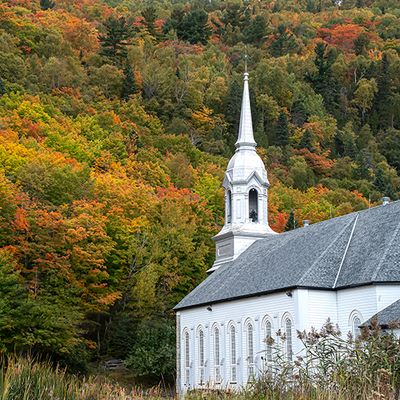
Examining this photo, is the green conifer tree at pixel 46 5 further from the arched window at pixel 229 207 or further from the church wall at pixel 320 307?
the church wall at pixel 320 307

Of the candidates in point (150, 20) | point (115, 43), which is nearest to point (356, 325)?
point (115, 43)

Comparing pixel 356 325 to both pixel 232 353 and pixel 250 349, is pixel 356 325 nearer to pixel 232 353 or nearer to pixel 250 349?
pixel 250 349

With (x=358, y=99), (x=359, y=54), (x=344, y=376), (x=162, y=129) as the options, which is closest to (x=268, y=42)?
(x=359, y=54)

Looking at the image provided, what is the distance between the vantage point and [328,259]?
38844 millimetres

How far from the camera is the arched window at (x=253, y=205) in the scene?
5384 centimetres

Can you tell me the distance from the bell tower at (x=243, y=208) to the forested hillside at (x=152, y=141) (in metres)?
6.43

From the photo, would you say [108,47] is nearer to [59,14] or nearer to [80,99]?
[59,14]

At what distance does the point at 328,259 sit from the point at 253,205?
15613mm

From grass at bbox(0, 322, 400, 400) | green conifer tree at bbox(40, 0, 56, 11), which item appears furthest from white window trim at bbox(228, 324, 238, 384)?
green conifer tree at bbox(40, 0, 56, 11)

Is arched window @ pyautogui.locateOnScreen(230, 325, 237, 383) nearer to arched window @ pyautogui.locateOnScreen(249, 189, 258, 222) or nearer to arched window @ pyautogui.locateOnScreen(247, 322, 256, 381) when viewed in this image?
arched window @ pyautogui.locateOnScreen(247, 322, 256, 381)

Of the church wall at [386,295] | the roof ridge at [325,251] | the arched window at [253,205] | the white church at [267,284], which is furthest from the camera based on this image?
the arched window at [253,205]

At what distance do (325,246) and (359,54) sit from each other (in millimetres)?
108859

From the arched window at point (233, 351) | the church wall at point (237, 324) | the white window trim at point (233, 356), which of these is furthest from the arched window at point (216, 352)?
the arched window at point (233, 351)

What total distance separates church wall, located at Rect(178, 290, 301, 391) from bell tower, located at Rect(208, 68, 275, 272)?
5.48m
